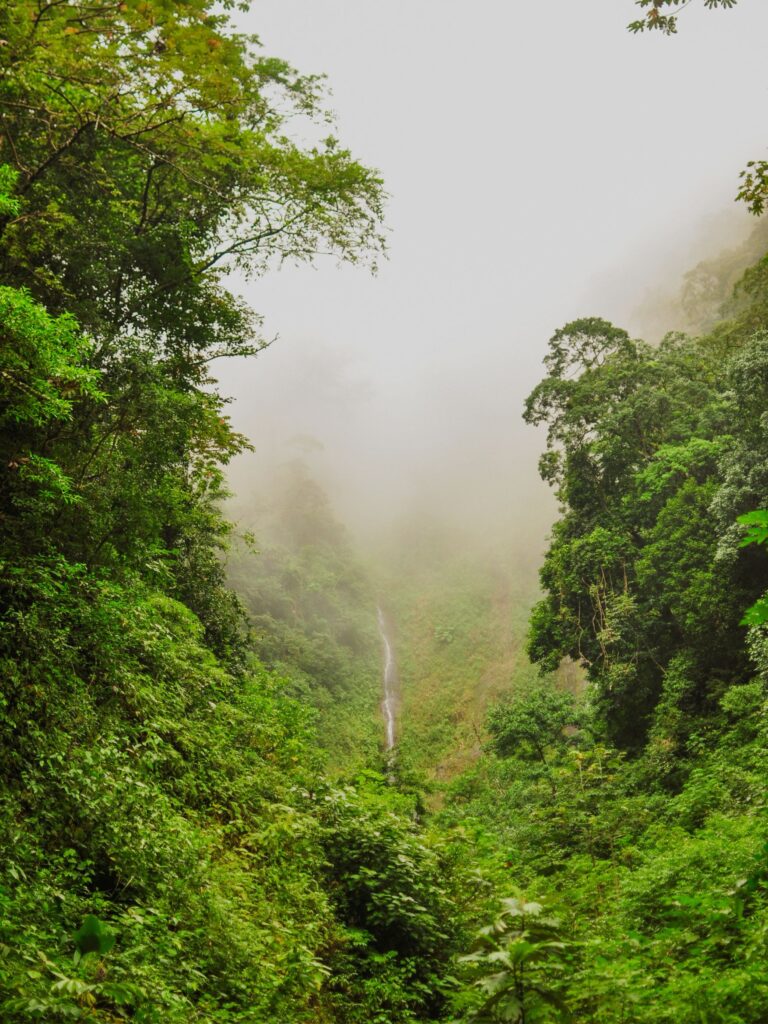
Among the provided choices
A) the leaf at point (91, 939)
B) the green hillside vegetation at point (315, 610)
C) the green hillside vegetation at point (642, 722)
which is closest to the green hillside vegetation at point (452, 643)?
the green hillside vegetation at point (315, 610)

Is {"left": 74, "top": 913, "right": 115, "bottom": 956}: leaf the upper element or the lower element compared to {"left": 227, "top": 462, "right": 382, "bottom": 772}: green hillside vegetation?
lower

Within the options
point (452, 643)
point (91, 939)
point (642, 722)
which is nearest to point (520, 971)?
point (91, 939)

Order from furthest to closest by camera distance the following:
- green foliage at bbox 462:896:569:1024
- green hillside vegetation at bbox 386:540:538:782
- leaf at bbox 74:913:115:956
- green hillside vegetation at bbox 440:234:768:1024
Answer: green hillside vegetation at bbox 386:540:538:782, green hillside vegetation at bbox 440:234:768:1024, green foliage at bbox 462:896:569:1024, leaf at bbox 74:913:115:956

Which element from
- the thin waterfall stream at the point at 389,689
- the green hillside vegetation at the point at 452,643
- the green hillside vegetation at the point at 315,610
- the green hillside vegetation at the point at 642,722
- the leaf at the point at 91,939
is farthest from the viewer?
the thin waterfall stream at the point at 389,689

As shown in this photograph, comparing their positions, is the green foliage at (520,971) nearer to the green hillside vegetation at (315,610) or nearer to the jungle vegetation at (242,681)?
the jungle vegetation at (242,681)

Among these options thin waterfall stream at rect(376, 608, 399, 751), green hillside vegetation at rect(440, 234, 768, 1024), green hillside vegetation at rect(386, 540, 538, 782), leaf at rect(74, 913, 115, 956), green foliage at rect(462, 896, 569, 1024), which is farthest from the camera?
thin waterfall stream at rect(376, 608, 399, 751)

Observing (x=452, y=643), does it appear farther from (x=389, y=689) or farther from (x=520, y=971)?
(x=520, y=971)

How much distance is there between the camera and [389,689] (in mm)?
36094

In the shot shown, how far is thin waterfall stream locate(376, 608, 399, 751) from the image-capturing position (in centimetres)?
3098

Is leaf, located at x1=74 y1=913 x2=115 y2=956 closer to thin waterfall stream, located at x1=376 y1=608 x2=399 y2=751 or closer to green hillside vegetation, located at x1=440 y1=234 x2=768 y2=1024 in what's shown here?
green hillside vegetation, located at x1=440 y1=234 x2=768 y2=1024

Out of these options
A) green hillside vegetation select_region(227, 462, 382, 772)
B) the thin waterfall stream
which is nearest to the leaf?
green hillside vegetation select_region(227, 462, 382, 772)

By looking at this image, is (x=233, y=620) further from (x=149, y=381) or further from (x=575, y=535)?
(x=575, y=535)

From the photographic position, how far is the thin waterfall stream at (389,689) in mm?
30978

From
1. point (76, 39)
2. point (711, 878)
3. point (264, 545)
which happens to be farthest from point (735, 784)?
point (264, 545)
